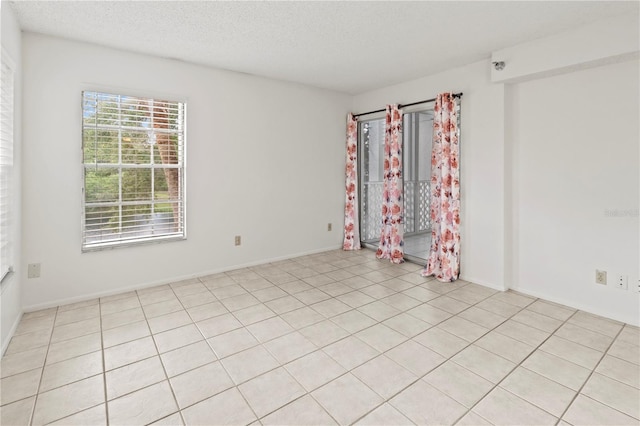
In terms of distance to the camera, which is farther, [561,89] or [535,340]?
[561,89]

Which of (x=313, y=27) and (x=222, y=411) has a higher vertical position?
(x=313, y=27)

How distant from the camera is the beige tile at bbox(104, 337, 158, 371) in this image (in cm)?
208

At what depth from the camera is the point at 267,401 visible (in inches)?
68.1

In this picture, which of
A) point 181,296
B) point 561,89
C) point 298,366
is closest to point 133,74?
point 181,296

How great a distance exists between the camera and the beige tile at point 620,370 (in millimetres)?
1901

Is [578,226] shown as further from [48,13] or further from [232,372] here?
[48,13]

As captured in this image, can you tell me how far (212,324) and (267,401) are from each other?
1.05m

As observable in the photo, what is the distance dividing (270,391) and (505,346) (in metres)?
1.60

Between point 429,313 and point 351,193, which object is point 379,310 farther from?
point 351,193

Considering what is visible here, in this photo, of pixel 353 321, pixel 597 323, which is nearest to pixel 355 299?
pixel 353 321

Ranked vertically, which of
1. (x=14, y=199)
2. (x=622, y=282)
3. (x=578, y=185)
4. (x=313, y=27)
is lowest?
(x=622, y=282)

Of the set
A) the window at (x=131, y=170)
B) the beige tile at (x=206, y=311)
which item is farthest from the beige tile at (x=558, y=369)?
the window at (x=131, y=170)

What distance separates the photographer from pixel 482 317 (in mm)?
2725

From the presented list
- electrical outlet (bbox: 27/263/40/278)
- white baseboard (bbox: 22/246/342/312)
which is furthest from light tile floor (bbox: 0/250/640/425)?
electrical outlet (bbox: 27/263/40/278)
